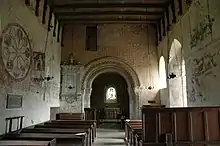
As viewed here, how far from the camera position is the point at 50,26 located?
10.0 meters

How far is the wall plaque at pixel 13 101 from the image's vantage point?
229 inches

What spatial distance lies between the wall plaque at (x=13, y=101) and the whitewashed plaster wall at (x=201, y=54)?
5215 millimetres

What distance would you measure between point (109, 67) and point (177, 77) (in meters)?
4.15

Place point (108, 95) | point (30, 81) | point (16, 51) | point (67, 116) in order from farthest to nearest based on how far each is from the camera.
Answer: point (108, 95), point (67, 116), point (30, 81), point (16, 51)

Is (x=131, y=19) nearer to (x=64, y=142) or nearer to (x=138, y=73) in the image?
(x=138, y=73)

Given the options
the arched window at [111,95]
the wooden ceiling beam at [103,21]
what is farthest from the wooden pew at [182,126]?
the arched window at [111,95]

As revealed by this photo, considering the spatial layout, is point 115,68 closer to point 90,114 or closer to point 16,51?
point 90,114

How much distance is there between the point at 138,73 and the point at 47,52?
5.15m

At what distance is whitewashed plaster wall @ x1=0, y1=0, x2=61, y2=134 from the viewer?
562 cm

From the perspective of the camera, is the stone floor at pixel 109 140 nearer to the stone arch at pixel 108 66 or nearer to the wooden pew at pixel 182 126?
the stone arch at pixel 108 66

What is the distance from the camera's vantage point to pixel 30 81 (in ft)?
24.6

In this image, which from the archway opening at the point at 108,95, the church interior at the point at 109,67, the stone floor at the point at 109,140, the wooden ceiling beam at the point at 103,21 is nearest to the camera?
the church interior at the point at 109,67

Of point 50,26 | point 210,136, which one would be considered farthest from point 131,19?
point 210,136

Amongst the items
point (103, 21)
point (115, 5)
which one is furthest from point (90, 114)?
point (115, 5)
